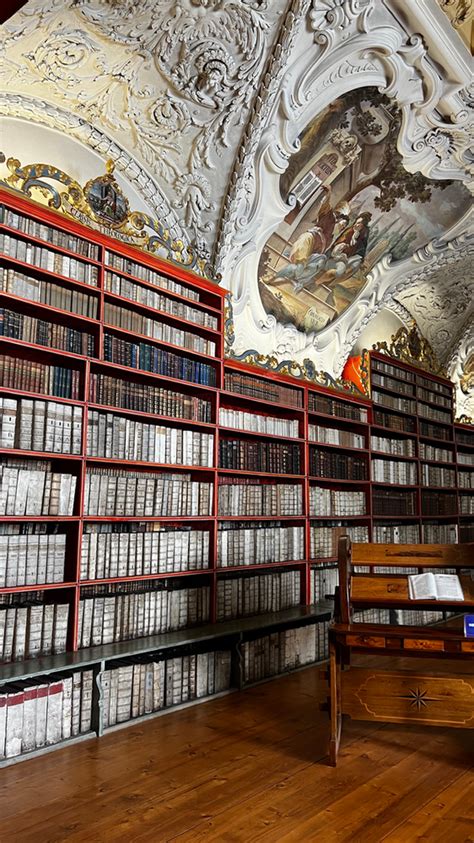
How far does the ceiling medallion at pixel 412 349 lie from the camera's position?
8383 mm

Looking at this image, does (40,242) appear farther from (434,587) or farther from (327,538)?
(327,538)

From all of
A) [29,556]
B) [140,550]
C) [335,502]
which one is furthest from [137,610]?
[335,502]

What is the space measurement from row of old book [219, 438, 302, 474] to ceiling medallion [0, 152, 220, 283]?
1.47m

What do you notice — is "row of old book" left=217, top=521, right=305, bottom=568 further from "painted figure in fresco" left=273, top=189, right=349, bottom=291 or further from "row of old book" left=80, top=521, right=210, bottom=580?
"painted figure in fresco" left=273, top=189, right=349, bottom=291

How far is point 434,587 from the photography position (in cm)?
366

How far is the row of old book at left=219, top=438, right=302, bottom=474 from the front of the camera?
5.33m

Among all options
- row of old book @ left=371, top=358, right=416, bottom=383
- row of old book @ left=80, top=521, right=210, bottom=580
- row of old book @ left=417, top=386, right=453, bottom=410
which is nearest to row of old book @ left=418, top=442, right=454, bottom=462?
row of old book @ left=417, top=386, right=453, bottom=410

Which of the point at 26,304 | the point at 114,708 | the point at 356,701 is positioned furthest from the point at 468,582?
the point at 26,304

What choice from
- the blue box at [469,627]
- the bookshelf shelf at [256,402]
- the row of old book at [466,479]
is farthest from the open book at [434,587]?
the row of old book at [466,479]

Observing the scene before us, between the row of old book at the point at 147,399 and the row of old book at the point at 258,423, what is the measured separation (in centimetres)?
25

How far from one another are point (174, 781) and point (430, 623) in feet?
17.6

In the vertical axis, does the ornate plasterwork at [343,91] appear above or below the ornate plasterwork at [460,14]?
below

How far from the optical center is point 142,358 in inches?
181

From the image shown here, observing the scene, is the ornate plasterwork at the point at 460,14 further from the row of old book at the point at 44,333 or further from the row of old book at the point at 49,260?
the row of old book at the point at 44,333
